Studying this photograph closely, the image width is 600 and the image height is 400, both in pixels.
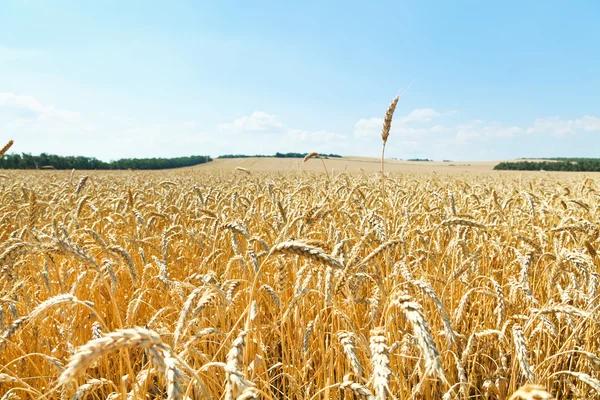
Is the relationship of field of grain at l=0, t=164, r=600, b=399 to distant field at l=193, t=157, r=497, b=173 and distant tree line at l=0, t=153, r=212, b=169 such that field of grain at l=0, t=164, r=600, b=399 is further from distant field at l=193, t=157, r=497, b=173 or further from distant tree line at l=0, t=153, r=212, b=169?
distant field at l=193, t=157, r=497, b=173

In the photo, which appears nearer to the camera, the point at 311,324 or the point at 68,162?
the point at 311,324

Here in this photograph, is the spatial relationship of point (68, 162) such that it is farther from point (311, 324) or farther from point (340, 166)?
point (311, 324)

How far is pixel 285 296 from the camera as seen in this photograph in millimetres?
2812

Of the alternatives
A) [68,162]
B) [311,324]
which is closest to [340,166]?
[68,162]

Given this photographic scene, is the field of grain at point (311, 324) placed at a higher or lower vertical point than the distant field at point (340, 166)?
lower

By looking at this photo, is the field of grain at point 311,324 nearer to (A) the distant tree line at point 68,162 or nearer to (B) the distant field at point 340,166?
(A) the distant tree line at point 68,162

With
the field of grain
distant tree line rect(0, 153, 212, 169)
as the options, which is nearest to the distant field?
distant tree line rect(0, 153, 212, 169)

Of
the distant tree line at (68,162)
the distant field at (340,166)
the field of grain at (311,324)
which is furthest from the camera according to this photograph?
the distant field at (340,166)

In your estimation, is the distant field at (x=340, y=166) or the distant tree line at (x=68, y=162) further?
the distant field at (x=340, y=166)

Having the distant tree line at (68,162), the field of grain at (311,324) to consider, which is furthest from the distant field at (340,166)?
the field of grain at (311,324)

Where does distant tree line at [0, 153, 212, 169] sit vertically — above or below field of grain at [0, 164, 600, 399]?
above

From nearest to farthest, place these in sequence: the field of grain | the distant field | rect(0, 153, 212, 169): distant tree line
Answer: the field of grain
rect(0, 153, 212, 169): distant tree line
the distant field

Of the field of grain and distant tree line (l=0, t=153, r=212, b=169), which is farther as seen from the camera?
distant tree line (l=0, t=153, r=212, b=169)

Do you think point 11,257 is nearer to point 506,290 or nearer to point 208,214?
point 208,214
